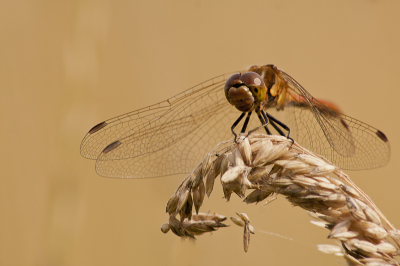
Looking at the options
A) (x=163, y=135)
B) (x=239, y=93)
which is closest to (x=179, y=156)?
(x=163, y=135)

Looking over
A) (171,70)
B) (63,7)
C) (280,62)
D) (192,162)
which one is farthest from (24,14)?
(280,62)

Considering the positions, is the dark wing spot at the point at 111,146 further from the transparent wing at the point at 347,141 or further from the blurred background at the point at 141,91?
the transparent wing at the point at 347,141

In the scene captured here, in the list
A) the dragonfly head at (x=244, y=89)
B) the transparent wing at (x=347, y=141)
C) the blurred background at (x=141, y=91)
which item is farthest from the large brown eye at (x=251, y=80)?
the blurred background at (x=141, y=91)

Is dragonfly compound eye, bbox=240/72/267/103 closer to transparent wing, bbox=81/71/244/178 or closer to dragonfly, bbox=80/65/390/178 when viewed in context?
dragonfly, bbox=80/65/390/178

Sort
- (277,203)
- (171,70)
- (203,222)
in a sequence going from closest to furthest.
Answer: (203,222)
(277,203)
(171,70)

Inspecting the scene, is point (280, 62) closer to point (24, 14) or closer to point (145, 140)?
point (145, 140)

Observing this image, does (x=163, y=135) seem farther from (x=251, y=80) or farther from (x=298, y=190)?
(x=298, y=190)

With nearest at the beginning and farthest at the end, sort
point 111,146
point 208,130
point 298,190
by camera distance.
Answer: point 298,190 < point 111,146 < point 208,130
